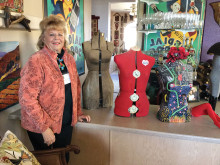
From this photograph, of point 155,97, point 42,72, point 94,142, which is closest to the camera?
point 42,72

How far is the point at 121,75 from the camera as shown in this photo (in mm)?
1552

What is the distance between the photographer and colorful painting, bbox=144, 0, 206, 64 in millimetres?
2547

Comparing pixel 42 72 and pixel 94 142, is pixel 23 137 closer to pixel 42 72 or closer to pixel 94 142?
pixel 94 142

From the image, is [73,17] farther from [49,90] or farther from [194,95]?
[194,95]

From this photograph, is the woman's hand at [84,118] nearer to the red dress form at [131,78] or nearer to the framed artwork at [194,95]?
the red dress form at [131,78]

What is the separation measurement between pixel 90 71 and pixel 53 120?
0.57m

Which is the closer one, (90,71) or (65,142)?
(65,142)

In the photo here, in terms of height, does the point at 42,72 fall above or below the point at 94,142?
above

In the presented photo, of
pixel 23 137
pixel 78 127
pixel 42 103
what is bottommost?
pixel 23 137

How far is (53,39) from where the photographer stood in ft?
4.34

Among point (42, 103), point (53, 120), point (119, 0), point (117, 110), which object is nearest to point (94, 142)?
point (117, 110)

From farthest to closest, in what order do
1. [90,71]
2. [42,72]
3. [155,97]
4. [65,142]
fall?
[155,97] < [90,71] < [65,142] < [42,72]

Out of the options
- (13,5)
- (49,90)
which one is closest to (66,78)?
(49,90)

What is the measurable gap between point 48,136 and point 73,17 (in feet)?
5.62
